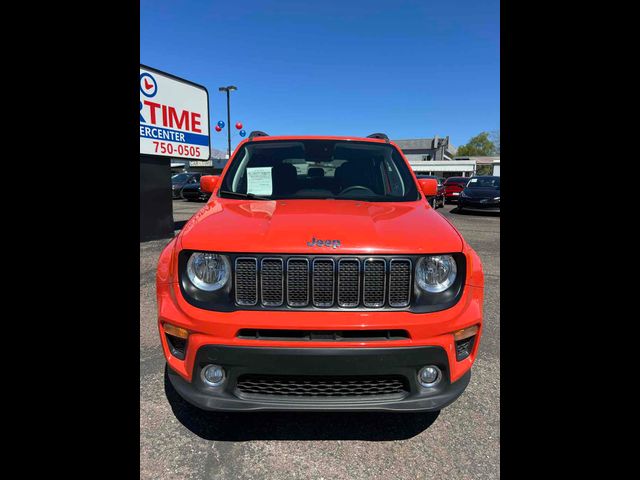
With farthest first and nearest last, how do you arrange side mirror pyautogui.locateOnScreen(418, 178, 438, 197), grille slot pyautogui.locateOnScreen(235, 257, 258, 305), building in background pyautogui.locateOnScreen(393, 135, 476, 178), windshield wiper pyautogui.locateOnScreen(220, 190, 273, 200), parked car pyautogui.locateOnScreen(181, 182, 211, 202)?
building in background pyautogui.locateOnScreen(393, 135, 476, 178)
parked car pyautogui.locateOnScreen(181, 182, 211, 202)
side mirror pyautogui.locateOnScreen(418, 178, 438, 197)
windshield wiper pyautogui.locateOnScreen(220, 190, 273, 200)
grille slot pyautogui.locateOnScreen(235, 257, 258, 305)

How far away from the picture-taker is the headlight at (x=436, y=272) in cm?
179

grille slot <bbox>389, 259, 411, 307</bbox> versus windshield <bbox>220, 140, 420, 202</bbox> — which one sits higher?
windshield <bbox>220, 140, 420, 202</bbox>

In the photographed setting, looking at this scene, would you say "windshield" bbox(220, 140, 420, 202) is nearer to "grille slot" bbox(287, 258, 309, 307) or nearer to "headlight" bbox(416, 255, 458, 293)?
"headlight" bbox(416, 255, 458, 293)

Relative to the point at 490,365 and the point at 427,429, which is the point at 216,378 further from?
the point at 490,365

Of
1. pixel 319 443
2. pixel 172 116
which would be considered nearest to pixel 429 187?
pixel 319 443

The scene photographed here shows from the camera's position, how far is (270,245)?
5.56ft

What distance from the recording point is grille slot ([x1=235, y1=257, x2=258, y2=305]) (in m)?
1.72

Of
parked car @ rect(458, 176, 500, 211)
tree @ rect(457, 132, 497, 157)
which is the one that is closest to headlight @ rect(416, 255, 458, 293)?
parked car @ rect(458, 176, 500, 211)

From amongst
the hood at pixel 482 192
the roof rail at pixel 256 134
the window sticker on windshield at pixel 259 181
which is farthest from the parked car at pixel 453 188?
the window sticker on windshield at pixel 259 181

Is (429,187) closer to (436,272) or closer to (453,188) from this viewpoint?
(436,272)

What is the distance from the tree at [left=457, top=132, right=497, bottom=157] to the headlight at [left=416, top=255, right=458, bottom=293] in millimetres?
94142
